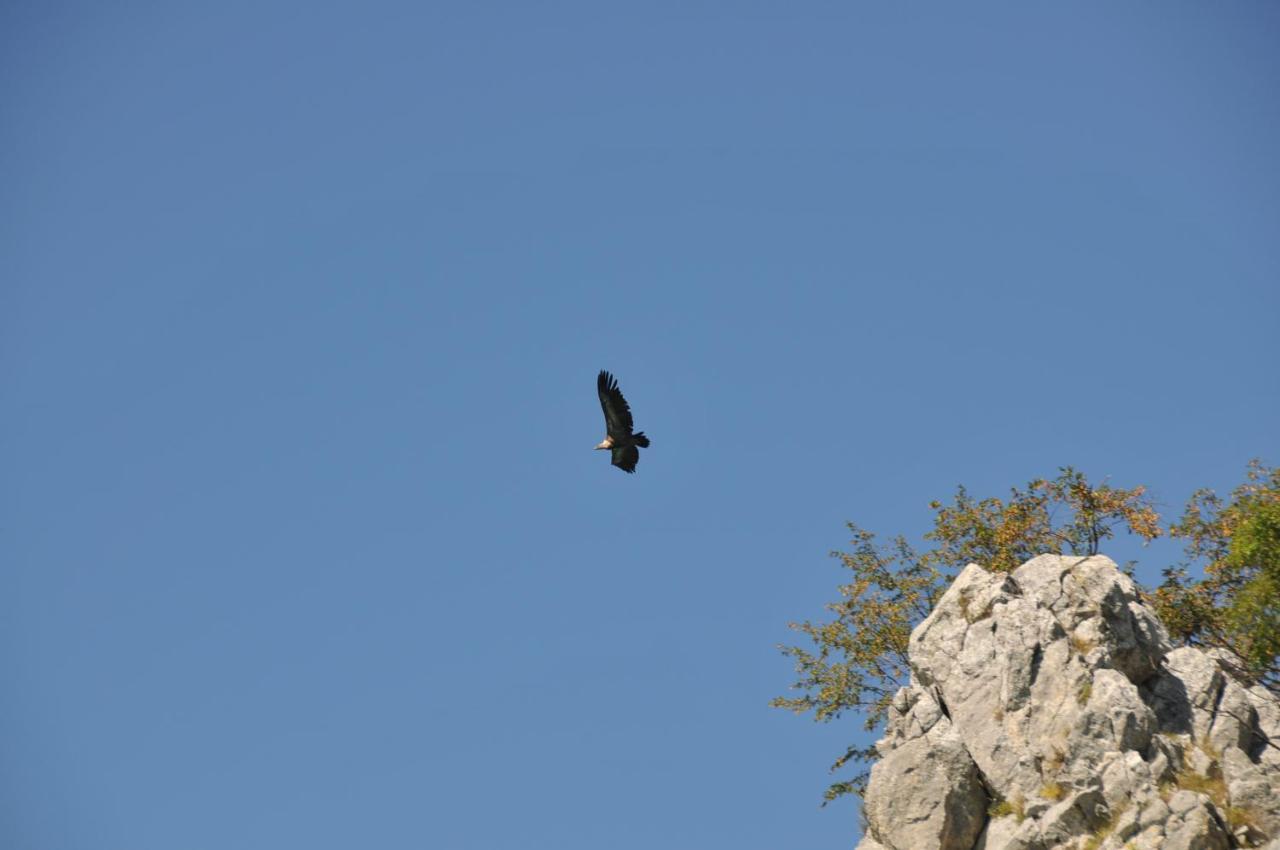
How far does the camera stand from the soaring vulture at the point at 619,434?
4322 cm

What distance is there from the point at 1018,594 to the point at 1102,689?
4440 mm

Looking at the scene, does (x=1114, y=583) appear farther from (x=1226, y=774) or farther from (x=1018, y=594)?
(x=1226, y=774)

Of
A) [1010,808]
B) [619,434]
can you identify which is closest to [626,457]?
[619,434]

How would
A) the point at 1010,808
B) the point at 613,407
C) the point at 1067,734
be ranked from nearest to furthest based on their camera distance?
the point at 1067,734 → the point at 1010,808 → the point at 613,407

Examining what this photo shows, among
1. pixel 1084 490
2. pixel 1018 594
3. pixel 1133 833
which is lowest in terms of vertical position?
pixel 1133 833

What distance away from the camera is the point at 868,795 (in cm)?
3862

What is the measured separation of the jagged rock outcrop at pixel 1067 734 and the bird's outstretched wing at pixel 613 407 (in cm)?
1091

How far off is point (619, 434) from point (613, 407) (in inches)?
44.6

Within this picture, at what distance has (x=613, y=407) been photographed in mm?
43281

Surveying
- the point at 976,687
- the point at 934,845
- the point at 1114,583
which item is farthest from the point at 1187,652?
the point at 934,845

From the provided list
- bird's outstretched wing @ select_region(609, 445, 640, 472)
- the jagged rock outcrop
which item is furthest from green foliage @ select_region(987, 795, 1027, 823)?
bird's outstretched wing @ select_region(609, 445, 640, 472)

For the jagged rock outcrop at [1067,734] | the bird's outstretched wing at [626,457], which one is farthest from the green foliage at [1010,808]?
the bird's outstretched wing at [626,457]

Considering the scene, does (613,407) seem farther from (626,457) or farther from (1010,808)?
(1010,808)

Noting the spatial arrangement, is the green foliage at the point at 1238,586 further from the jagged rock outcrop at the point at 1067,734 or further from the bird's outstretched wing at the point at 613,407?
the bird's outstretched wing at the point at 613,407
